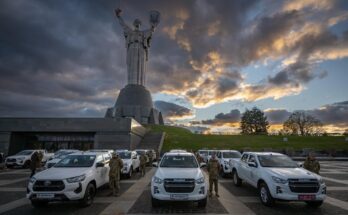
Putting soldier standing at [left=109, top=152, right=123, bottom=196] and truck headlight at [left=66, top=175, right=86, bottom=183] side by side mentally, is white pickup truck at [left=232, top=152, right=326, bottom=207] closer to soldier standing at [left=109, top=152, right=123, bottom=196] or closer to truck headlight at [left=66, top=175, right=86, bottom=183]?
soldier standing at [left=109, top=152, right=123, bottom=196]

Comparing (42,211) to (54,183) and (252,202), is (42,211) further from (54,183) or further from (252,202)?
(252,202)

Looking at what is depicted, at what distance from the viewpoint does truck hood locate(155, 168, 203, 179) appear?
8863 mm

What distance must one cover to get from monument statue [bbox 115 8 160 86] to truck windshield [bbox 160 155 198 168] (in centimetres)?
5945

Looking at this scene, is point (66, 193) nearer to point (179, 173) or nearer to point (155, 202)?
point (155, 202)

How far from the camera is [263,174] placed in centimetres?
1009

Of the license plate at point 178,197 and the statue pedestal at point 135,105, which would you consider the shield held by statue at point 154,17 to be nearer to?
the statue pedestal at point 135,105

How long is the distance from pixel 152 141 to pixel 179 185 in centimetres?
3888

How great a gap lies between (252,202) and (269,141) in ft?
152

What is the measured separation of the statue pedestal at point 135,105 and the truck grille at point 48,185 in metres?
59.4

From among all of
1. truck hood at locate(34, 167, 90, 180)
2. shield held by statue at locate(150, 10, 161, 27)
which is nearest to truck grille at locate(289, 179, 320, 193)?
truck hood at locate(34, 167, 90, 180)

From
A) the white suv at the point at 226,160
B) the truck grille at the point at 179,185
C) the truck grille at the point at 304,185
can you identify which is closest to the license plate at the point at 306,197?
the truck grille at the point at 304,185

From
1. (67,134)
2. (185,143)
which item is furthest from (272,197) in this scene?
(185,143)

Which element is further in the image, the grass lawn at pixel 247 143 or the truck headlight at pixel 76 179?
the grass lawn at pixel 247 143

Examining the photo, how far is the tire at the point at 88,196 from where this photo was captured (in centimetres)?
922
